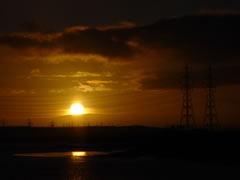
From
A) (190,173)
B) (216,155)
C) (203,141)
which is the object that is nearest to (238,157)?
(216,155)

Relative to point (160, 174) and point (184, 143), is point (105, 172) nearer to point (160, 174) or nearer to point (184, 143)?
point (160, 174)

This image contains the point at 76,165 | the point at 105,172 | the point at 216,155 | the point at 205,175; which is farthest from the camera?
the point at 216,155

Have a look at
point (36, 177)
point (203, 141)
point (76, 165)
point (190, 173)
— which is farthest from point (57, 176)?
point (203, 141)

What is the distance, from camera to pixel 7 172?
43.7m

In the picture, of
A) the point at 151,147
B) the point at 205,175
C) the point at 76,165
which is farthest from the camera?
the point at 151,147

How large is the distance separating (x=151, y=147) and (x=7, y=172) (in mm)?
35655

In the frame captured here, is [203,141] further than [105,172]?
Yes

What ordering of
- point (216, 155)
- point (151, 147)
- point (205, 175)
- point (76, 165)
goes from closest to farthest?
point (205, 175) < point (76, 165) < point (216, 155) < point (151, 147)

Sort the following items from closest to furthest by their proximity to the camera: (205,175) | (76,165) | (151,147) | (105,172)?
(205,175) → (105,172) → (76,165) → (151,147)

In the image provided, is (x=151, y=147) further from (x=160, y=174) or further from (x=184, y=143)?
(x=160, y=174)

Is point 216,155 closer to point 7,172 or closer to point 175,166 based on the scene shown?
point 175,166

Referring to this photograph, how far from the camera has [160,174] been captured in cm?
4028

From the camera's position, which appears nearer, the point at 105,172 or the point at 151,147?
the point at 105,172

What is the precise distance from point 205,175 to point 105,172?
409 inches
